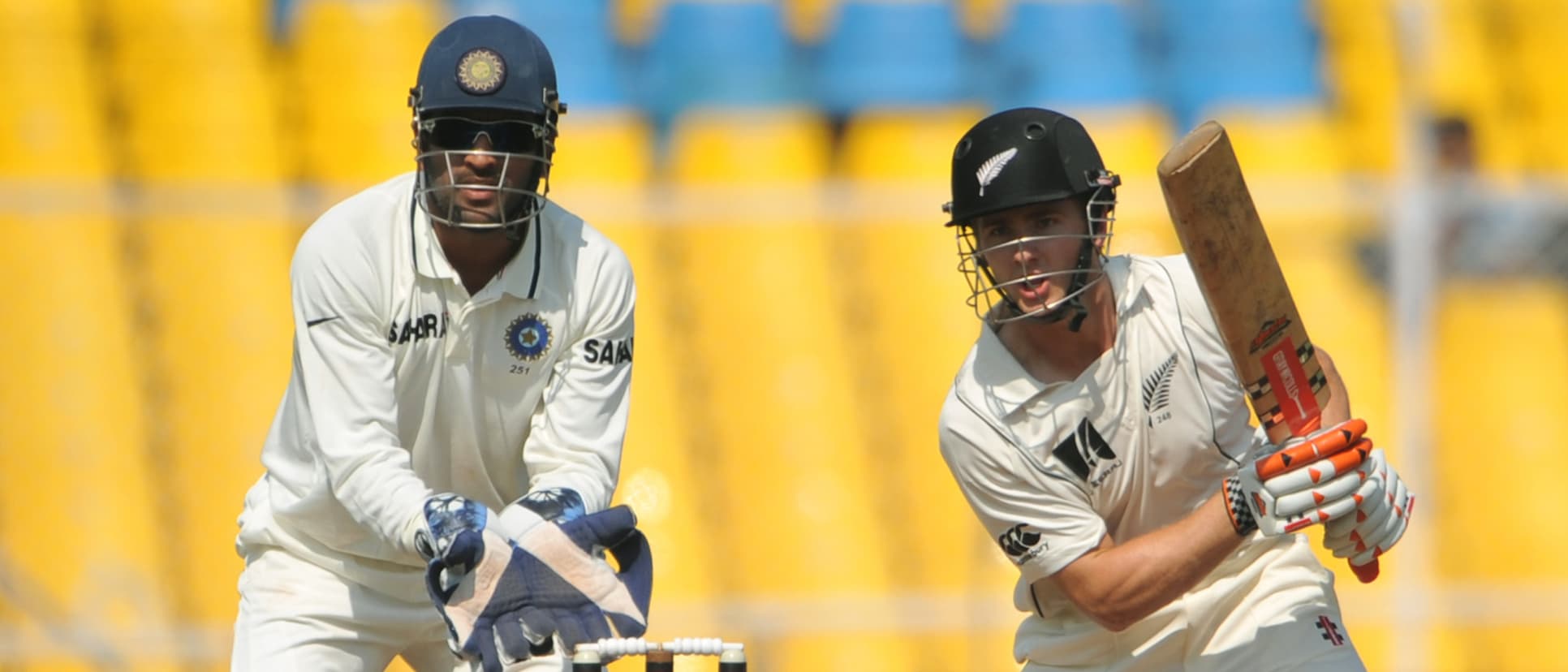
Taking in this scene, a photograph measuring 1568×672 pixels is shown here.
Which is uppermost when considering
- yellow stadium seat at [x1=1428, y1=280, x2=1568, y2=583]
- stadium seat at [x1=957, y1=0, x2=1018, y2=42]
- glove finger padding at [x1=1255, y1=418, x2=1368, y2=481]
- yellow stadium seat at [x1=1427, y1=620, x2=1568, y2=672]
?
stadium seat at [x1=957, y1=0, x2=1018, y2=42]

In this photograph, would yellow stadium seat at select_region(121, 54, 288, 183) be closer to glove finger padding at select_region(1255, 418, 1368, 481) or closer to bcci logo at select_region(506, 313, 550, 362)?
bcci logo at select_region(506, 313, 550, 362)

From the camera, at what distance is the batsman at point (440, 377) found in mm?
3086

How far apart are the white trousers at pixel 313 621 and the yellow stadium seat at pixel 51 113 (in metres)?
4.22

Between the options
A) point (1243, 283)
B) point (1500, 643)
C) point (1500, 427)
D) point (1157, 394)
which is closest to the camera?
point (1243, 283)

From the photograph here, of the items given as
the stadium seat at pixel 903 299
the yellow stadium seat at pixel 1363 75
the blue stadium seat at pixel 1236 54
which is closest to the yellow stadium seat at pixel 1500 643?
the stadium seat at pixel 903 299

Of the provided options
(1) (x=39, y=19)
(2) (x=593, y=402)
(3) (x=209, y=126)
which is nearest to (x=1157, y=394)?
(2) (x=593, y=402)

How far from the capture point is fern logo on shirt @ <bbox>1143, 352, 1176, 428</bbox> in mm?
3199

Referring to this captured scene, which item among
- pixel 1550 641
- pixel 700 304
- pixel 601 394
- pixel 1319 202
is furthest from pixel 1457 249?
pixel 601 394

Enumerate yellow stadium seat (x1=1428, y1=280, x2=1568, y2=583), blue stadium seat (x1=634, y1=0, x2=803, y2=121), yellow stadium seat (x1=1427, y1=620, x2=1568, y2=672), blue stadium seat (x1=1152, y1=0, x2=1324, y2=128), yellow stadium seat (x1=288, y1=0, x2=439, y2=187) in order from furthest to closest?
blue stadium seat (x1=1152, y1=0, x2=1324, y2=128) < blue stadium seat (x1=634, y1=0, x2=803, y2=121) < yellow stadium seat (x1=288, y1=0, x2=439, y2=187) < yellow stadium seat (x1=1428, y1=280, x2=1568, y2=583) < yellow stadium seat (x1=1427, y1=620, x2=1568, y2=672)

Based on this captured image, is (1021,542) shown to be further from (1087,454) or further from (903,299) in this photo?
(903,299)

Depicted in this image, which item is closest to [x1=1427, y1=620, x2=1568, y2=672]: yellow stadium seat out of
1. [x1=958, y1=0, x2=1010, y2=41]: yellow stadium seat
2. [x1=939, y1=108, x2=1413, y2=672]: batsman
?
[x1=958, y1=0, x2=1010, y2=41]: yellow stadium seat

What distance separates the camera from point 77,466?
6719mm

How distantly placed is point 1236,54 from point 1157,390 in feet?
17.2

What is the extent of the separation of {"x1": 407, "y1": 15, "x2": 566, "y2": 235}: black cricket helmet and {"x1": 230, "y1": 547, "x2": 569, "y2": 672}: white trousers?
26.1 inches
